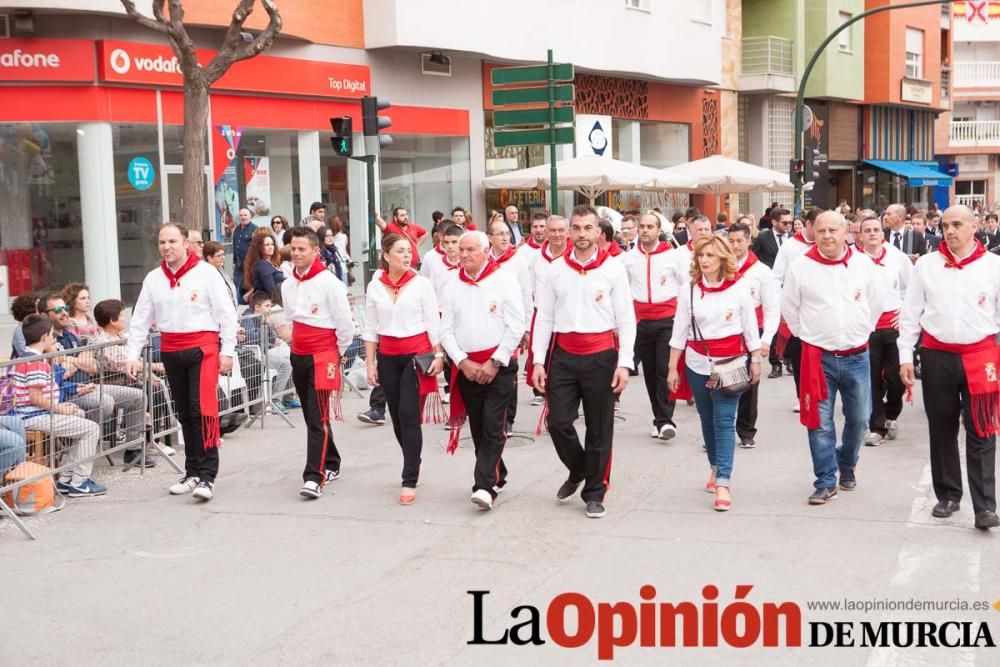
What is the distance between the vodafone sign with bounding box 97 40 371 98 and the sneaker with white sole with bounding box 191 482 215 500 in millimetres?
12000

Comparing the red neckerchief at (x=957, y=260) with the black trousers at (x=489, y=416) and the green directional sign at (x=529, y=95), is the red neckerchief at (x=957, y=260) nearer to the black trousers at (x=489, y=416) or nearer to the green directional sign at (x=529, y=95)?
the black trousers at (x=489, y=416)

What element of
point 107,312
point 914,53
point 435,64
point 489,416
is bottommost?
point 489,416

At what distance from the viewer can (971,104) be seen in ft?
203

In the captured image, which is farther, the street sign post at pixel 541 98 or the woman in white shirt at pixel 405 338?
the street sign post at pixel 541 98

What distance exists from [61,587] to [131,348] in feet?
7.59

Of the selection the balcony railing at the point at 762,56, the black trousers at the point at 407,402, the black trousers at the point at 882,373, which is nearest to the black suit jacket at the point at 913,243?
the black trousers at the point at 882,373

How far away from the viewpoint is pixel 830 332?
7.66m

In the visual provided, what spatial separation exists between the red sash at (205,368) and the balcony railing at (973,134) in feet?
189

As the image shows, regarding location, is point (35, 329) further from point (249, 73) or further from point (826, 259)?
point (249, 73)

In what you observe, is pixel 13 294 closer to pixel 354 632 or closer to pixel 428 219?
pixel 428 219

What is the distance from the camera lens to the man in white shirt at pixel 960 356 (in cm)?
702

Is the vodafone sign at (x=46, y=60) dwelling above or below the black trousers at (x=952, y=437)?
above

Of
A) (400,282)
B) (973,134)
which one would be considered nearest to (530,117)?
(400,282)

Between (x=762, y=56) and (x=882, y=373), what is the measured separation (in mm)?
27696
